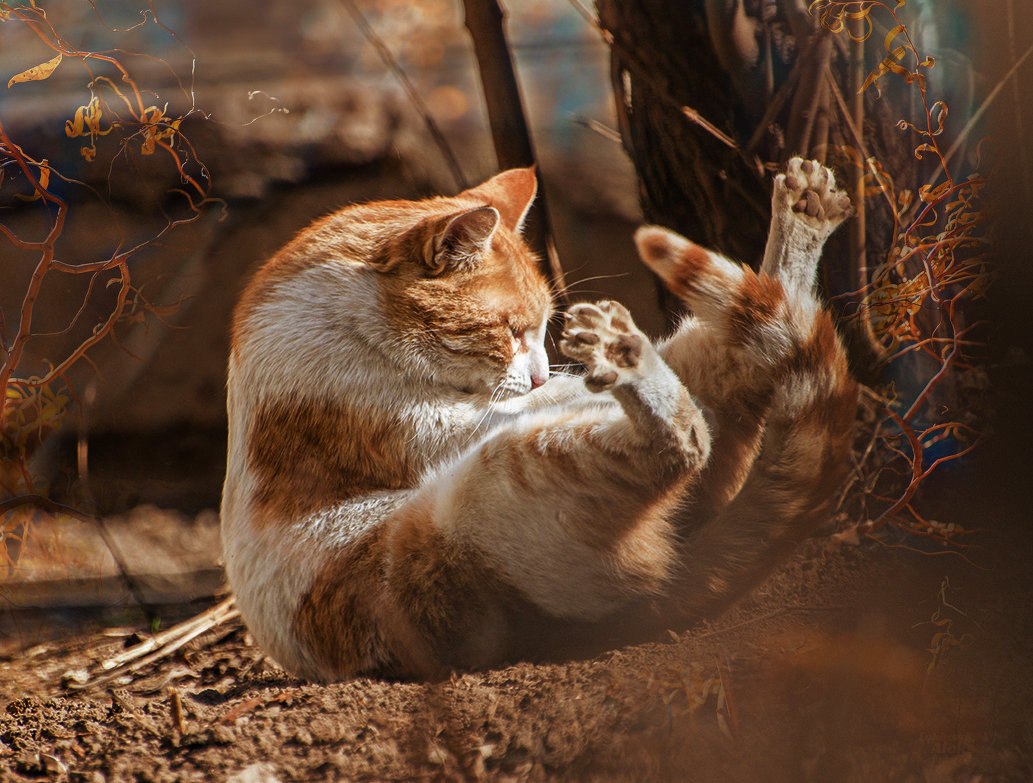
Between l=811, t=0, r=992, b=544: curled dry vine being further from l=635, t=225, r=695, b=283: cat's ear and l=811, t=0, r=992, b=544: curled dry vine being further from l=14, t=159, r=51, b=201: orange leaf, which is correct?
l=14, t=159, r=51, b=201: orange leaf

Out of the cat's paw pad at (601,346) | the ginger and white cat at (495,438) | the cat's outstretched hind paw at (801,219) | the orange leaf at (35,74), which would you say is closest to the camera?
the cat's paw pad at (601,346)

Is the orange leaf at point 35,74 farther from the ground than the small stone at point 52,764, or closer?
farther from the ground

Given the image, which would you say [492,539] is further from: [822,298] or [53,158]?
[53,158]

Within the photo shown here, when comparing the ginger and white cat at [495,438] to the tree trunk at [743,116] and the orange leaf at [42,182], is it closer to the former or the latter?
the tree trunk at [743,116]

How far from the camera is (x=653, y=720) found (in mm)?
1221

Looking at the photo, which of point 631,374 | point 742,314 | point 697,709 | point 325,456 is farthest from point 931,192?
point 325,456

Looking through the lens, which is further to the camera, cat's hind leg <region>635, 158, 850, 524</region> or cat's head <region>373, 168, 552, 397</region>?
cat's head <region>373, 168, 552, 397</region>

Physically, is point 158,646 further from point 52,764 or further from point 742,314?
point 742,314

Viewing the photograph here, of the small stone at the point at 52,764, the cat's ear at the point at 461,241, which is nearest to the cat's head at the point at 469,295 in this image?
the cat's ear at the point at 461,241

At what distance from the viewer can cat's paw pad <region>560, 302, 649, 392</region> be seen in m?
1.01

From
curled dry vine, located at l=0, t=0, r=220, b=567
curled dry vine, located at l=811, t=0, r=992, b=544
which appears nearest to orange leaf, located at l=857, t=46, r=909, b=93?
curled dry vine, located at l=811, t=0, r=992, b=544

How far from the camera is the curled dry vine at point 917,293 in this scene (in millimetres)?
1327

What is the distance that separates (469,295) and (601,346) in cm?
42

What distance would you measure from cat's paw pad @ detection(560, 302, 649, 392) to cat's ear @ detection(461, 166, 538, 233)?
44 centimetres
